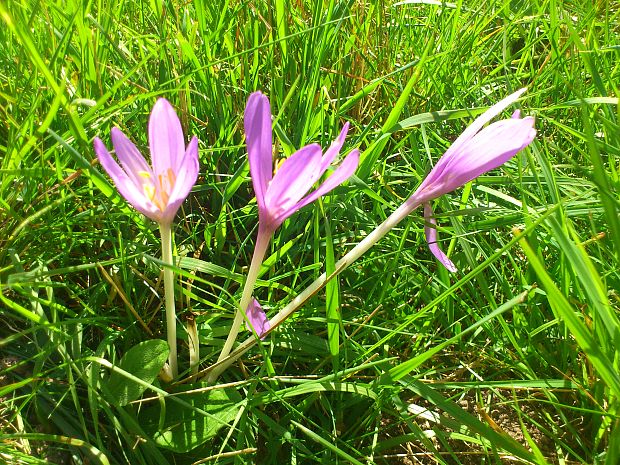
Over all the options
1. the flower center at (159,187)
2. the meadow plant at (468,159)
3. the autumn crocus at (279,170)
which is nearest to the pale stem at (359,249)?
the meadow plant at (468,159)

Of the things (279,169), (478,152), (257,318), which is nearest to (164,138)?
(279,169)

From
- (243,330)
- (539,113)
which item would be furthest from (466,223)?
(243,330)

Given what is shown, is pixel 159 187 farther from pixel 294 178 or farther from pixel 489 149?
pixel 489 149

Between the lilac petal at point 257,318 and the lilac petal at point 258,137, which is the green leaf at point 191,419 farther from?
the lilac petal at point 258,137

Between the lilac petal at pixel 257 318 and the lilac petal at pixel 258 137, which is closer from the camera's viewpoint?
the lilac petal at pixel 258 137

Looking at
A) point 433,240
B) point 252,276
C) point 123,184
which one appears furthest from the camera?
point 433,240

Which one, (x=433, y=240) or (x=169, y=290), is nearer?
(x=169, y=290)

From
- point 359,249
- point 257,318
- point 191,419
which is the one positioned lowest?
point 191,419

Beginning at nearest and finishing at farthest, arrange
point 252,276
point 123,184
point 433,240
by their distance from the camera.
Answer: point 123,184 < point 252,276 < point 433,240
